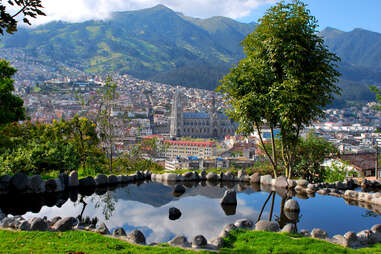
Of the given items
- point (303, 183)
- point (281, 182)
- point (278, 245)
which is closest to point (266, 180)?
point (281, 182)

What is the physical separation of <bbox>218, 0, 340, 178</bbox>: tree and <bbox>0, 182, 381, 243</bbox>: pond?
1.99 metres

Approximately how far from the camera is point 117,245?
3.75 metres

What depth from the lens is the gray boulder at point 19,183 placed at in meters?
6.82

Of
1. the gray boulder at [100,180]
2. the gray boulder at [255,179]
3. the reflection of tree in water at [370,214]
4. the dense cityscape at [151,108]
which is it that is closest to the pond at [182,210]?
the reflection of tree in water at [370,214]

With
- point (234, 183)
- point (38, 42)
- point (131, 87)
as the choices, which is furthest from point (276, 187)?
point (38, 42)

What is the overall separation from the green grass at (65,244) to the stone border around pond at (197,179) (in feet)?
0.82

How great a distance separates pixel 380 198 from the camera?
6578 millimetres

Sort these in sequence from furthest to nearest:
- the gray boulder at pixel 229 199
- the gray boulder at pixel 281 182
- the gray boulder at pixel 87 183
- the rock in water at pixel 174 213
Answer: the gray boulder at pixel 281 182, the gray boulder at pixel 87 183, the gray boulder at pixel 229 199, the rock in water at pixel 174 213

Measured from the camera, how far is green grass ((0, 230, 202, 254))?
354cm

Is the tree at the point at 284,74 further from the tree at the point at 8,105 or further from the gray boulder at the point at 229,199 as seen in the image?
the tree at the point at 8,105

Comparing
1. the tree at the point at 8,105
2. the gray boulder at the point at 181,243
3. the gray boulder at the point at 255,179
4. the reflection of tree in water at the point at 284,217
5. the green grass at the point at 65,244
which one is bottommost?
the reflection of tree in water at the point at 284,217

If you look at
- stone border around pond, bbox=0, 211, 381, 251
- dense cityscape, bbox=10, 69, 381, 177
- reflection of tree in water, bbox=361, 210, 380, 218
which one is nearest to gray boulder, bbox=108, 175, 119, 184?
stone border around pond, bbox=0, 211, 381, 251

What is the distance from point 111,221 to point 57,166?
→ 14.3 ft

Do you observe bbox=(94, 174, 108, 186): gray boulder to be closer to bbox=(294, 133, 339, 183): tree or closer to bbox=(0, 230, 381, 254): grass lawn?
bbox=(0, 230, 381, 254): grass lawn
